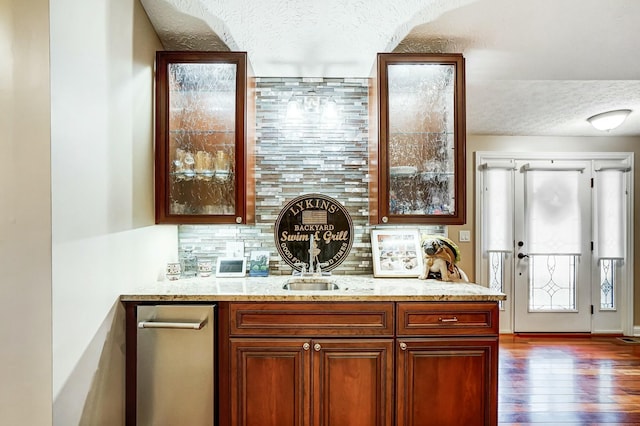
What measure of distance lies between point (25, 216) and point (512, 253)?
4.55m

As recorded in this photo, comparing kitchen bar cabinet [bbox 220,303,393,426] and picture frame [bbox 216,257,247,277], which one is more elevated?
picture frame [bbox 216,257,247,277]

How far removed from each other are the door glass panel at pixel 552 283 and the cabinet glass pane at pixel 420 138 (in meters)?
2.92

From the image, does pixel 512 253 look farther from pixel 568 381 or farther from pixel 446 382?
pixel 446 382

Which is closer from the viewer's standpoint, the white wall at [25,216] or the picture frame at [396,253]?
the white wall at [25,216]

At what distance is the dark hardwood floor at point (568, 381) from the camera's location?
8.43 ft

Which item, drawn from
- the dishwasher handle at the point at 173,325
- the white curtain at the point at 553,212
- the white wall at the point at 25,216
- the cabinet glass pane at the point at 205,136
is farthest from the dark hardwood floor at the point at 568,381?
the white wall at the point at 25,216

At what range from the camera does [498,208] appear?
14.3ft

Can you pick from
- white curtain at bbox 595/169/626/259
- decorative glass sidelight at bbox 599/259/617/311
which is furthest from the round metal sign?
decorative glass sidelight at bbox 599/259/617/311

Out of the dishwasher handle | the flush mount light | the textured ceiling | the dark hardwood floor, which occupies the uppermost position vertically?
the textured ceiling

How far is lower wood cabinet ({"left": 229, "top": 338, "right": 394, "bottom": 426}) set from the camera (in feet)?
6.01

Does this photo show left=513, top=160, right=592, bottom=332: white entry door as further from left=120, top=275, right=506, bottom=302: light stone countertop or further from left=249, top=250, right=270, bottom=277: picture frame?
left=249, top=250, right=270, bottom=277: picture frame

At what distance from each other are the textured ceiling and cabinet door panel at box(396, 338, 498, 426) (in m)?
1.67

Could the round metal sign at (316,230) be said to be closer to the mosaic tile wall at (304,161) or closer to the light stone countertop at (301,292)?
the mosaic tile wall at (304,161)

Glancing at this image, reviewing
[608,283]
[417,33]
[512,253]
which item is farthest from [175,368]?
[608,283]
